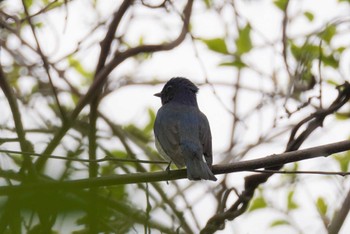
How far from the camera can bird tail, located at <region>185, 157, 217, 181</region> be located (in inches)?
136

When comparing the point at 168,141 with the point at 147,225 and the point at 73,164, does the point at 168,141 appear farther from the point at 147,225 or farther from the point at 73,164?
the point at 73,164

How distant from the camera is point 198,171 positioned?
3.54 m

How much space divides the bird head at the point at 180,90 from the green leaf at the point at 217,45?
38cm

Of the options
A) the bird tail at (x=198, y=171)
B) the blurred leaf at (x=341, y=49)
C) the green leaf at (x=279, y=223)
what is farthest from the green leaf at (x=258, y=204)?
Result: the bird tail at (x=198, y=171)

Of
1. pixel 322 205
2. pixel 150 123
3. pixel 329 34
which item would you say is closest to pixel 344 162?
pixel 322 205

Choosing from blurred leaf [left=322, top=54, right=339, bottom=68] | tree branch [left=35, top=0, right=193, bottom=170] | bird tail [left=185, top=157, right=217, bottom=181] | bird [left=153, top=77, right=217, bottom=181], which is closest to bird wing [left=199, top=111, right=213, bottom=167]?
bird [left=153, top=77, right=217, bottom=181]

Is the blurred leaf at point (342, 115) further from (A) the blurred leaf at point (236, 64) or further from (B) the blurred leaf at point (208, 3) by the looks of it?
(B) the blurred leaf at point (208, 3)

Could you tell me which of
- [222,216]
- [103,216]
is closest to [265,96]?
[222,216]

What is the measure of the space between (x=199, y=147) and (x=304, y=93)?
1131 mm

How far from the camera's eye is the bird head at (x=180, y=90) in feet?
17.9

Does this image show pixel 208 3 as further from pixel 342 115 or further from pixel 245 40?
pixel 342 115

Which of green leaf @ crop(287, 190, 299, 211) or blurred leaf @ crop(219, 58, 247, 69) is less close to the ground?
blurred leaf @ crop(219, 58, 247, 69)

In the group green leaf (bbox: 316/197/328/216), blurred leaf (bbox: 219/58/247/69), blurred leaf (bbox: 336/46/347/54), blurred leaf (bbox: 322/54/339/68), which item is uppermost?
blurred leaf (bbox: 336/46/347/54)

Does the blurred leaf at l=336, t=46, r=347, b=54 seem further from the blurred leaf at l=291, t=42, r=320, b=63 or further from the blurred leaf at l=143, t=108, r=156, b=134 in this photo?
the blurred leaf at l=143, t=108, r=156, b=134
